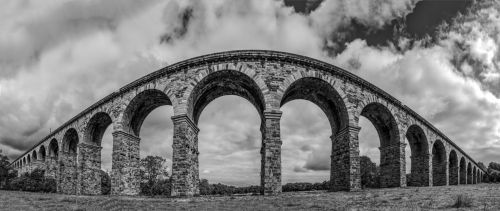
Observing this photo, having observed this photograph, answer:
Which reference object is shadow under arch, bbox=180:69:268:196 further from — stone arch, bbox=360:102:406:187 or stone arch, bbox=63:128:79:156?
stone arch, bbox=63:128:79:156

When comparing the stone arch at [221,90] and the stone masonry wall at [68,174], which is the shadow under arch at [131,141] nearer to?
the stone arch at [221,90]

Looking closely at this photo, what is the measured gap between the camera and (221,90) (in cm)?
2092

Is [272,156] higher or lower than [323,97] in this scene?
lower

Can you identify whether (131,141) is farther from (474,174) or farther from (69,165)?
(474,174)

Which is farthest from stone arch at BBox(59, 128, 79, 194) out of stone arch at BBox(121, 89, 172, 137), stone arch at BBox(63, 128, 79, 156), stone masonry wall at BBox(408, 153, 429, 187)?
stone masonry wall at BBox(408, 153, 429, 187)

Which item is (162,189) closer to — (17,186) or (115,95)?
(17,186)

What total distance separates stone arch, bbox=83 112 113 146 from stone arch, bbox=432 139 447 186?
29.9 m

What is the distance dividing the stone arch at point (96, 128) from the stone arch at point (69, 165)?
141 inches

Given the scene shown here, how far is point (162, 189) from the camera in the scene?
36.8m

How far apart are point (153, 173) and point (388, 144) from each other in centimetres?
2807

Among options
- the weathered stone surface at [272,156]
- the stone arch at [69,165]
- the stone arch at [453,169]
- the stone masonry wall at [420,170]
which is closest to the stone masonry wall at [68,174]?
the stone arch at [69,165]

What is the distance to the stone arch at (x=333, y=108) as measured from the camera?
18.6 meters

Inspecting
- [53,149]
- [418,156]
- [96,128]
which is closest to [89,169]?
[96,128]

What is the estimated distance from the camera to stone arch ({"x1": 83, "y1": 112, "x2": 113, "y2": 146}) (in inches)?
925
